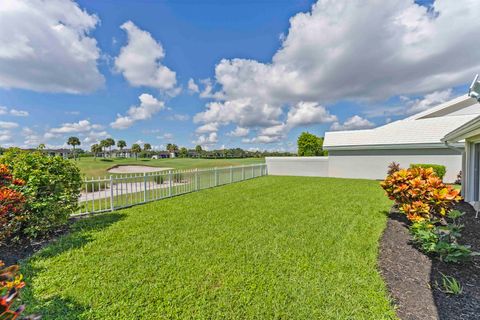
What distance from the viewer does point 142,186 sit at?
26.6ft

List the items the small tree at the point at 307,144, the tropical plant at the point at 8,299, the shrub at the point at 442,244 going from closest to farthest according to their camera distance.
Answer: the tropical plant at the point at 8,299 → the shrub at the point at 442,244 → the small tree at the point at 307,144

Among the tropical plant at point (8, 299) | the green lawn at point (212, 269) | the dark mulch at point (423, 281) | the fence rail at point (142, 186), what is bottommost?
the dark mulch at point (423, 281)

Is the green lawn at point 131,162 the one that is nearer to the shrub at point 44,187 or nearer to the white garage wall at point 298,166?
the white garage wall at point 298,166

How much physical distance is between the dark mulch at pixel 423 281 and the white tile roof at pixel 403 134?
10930mm

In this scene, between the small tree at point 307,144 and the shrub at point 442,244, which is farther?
the small tree at point 307,144

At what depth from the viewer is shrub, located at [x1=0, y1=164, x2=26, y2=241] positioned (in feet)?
11.0

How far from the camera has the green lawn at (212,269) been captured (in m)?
2.42

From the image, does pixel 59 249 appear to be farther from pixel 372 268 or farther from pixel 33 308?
pixel 372 268

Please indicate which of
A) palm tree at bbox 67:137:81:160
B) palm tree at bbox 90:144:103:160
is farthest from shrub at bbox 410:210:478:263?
palm tree at bbox 67:137:81:160

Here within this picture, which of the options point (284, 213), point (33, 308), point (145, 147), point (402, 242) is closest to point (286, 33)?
point (284, 213)

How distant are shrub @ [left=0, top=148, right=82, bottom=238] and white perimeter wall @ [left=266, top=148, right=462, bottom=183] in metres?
14.6

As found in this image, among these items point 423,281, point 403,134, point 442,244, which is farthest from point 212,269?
point 403,134

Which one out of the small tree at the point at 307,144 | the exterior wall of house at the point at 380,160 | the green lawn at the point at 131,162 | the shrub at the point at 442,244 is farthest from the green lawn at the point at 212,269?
the small tree at the point at 307,144

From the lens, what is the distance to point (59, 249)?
382 centimetres
